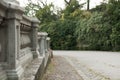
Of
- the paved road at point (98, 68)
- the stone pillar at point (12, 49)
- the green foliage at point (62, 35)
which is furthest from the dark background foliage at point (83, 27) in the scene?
the stone pillar at point (12, 49)

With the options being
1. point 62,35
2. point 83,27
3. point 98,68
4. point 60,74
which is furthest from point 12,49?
point 62,35

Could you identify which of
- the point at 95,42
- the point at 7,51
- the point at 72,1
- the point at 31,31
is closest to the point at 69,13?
the point at 72,1

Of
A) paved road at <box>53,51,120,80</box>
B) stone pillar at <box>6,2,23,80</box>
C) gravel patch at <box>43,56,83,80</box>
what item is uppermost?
stone pillar at <box>6,2,23,80</box>

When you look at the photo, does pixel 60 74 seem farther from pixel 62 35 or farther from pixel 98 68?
pixel 62 35

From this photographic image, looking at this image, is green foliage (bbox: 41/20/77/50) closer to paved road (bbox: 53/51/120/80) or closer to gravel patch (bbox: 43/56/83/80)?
paved road (bbox: 53/51/120/80)

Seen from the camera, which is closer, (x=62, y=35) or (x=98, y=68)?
(x=98, y=68)

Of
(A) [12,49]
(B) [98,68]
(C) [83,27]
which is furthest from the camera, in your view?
(C) [83,27]

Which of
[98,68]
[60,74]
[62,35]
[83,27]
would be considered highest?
[83,27]

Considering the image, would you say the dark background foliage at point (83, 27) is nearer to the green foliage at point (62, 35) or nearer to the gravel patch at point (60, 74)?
the green foliage at point (62, 35)

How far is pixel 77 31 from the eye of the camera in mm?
30422

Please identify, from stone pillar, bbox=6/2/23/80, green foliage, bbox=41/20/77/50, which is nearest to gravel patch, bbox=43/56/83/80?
stone pillar, bbox=6/2/23/80

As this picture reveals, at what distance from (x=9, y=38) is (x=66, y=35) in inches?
1085

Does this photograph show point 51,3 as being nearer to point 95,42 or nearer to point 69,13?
point 69,13

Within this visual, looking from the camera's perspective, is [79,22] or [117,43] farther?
[79,22]
